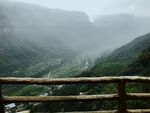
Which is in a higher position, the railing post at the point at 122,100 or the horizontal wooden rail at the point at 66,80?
the horizontal wooden rail at the point at 66,80

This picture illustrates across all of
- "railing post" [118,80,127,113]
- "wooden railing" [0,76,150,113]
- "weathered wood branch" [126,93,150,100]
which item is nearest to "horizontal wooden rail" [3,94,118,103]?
"wooden railing" [0,76,150,113]

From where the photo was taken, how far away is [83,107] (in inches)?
3716

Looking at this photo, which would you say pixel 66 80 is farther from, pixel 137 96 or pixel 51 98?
pixel 137 96

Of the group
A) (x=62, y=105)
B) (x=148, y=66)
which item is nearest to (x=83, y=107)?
(x=62, y=105)

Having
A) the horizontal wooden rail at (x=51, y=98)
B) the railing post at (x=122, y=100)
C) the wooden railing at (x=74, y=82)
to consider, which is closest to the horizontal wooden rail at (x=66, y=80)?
the wooden railing at (x=74, y=82)

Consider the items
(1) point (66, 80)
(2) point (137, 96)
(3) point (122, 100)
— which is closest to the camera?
(1) point (66, 80)

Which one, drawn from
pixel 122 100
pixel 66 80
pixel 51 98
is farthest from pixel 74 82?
pixel 122 100

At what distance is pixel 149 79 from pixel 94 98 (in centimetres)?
129

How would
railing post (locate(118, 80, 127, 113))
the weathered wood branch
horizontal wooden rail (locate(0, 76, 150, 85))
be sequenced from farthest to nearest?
the weathered wood branch < railing post (locate(118, 80, 127, 113)) < horizontal wooden rail (locate(0, 76, 150, 85))

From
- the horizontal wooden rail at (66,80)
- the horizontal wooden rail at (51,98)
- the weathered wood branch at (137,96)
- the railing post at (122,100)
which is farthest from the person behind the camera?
the weathered wood branch at (137,96)

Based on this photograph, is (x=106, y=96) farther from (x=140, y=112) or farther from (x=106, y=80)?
(x=140, y=112)

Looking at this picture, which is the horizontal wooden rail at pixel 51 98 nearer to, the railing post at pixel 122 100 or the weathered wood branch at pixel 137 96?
the railing post at pixel 122 100

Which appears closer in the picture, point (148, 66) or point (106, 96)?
point (106, 96)

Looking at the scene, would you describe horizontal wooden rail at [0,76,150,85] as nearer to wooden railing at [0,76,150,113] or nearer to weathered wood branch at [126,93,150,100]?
wooden railing at [0,76,150,113]
